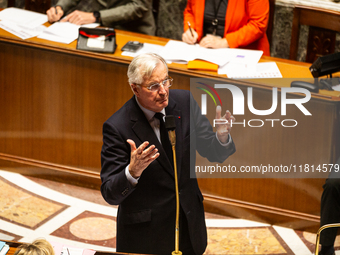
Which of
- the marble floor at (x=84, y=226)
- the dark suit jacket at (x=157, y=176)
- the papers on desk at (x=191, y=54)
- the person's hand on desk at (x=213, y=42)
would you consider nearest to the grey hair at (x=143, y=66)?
the dark suit jacket at (x=157, y=176)

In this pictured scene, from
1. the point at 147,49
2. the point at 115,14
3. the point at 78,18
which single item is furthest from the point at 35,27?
the point at 147,49

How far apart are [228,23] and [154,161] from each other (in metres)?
2.12

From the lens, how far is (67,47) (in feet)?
11.4

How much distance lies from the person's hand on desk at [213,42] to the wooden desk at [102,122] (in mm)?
327

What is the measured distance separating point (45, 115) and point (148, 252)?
75.5 inches

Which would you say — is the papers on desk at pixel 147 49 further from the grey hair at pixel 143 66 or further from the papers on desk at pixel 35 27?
the grey hair at pixel 143 66

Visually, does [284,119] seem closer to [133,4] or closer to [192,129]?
[192,129]

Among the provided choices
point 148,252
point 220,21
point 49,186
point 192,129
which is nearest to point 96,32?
point 220,21

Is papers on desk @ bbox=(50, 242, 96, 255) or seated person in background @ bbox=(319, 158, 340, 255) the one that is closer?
papers on desk @ bbox=(50, 242, 96, 255)

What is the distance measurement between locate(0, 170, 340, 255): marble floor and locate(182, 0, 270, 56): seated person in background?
4.41 feet

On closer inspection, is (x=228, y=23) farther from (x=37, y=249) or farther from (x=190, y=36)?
(x=37, y=249)

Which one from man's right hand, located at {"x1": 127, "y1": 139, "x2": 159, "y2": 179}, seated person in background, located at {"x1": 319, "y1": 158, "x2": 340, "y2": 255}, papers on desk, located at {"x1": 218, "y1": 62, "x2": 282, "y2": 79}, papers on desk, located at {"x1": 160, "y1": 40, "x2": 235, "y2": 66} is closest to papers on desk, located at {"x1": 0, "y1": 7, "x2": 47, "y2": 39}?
papers on desk, located at {"x1": 160, "y1": 40, "x2": 235, "y2": 66}

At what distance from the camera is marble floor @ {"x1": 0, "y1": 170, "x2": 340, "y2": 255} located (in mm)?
3180

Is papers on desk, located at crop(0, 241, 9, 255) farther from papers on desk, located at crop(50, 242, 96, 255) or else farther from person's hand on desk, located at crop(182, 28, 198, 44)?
person's hand on desk, located at crop(182, 28, 198, 44)
